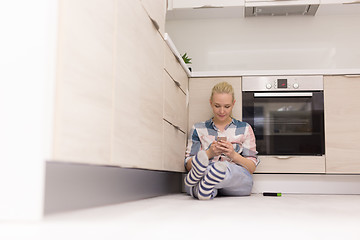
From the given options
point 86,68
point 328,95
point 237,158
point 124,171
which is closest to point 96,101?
point 86,68

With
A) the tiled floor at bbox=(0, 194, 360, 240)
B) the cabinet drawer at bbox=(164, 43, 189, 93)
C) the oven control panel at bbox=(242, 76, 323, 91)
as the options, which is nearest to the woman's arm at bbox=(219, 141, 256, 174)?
the cabinet drawer at bbox=(164, 43, 189, 93)

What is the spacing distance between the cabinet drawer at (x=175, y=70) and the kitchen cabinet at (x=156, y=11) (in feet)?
0.51

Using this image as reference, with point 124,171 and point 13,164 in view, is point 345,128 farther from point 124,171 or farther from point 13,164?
point 13,164

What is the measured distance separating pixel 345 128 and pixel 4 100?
2490 millimetres

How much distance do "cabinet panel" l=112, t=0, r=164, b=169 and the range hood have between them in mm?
1376

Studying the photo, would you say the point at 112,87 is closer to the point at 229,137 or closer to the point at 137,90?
the point at 137,90

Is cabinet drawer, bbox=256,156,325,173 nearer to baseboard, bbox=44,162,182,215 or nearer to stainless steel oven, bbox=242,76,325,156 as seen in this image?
stainless steel oven, bbox=242,76,325,156

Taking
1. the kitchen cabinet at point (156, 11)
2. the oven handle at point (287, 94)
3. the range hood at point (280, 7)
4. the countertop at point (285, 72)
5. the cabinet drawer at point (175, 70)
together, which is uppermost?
the range hood at point (280, 7)

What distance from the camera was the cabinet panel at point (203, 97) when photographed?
3.09 metres

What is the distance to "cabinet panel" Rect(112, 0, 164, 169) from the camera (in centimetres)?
154

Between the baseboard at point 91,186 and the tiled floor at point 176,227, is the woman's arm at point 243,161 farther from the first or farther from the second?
the tiled floor at point 176,227

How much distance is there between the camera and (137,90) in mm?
1741

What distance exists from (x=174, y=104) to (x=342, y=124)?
1.24m

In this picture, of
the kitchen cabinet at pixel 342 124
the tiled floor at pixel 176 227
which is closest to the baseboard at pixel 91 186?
the tiled floor at pixel 176 227
